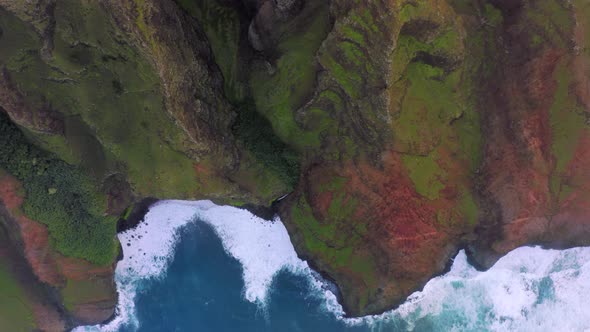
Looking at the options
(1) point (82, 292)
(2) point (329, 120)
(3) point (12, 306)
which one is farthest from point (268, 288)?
(3) point (12, 306)

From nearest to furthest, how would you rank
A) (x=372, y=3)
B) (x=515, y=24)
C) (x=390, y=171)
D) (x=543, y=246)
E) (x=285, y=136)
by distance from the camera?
(x=372, y=3), (x=515, y=24), (x=390, y=171), (x=285, y=136), (x=543, y=246)

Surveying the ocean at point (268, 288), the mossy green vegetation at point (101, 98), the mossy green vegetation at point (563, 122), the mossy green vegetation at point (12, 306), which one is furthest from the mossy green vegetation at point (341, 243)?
the mossy green vegetation at point (12, 306)

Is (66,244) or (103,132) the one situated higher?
(103,132)

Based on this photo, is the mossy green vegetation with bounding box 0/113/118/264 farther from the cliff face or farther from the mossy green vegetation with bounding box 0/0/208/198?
the mossy green vegetation with bounding box 0/0/208/198

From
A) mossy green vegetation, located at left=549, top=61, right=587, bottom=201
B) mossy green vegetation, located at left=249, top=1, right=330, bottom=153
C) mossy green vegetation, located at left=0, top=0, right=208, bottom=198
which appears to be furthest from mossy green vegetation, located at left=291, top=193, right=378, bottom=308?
mossy green vegetation, located at left=549, top=61, right=587, bottom=201

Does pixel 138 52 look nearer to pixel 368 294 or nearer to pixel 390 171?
pixel 390 171

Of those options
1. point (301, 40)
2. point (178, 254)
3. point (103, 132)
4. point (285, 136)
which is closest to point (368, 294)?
point (285, 136)

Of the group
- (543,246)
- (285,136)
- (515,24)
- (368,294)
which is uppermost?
(515,24)

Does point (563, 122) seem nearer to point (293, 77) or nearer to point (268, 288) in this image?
point (293, 77)
